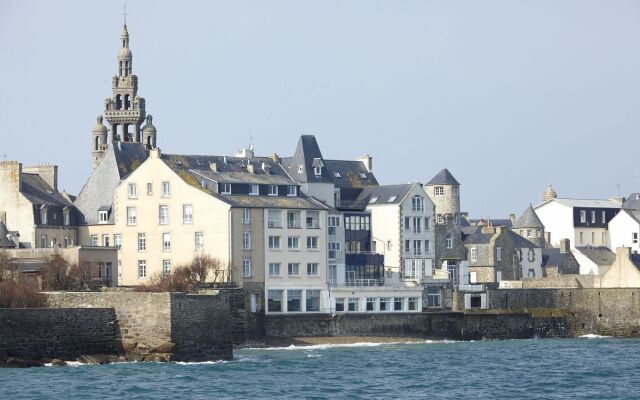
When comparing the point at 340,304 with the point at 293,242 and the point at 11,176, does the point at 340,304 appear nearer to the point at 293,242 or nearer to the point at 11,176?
the point at 293,242

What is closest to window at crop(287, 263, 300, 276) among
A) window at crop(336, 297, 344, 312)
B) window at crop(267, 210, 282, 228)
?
window at crop(267, 210, 282, 228)

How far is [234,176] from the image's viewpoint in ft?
316

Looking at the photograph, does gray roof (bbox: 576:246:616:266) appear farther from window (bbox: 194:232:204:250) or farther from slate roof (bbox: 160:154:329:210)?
window (bbox: 194:232:204:250)

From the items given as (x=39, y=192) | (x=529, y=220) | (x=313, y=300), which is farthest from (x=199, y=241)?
(x=529, y=220)

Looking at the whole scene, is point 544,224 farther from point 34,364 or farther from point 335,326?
point 34,364

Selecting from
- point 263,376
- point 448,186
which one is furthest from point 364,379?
point 448,186

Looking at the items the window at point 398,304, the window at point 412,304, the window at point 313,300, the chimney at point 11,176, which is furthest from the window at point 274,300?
the chimney at point 11,176

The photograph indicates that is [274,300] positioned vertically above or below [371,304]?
above

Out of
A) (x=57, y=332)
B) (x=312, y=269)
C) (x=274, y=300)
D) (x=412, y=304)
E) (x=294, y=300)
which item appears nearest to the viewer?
(x=57, y=332)

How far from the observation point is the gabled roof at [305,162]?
101 m

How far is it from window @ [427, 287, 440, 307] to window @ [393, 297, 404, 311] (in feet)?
12.0

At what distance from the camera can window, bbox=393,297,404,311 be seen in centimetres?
9806

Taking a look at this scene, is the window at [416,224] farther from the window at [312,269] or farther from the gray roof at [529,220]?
the gray roof at [529,220]

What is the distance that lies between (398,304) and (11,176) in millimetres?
23818
